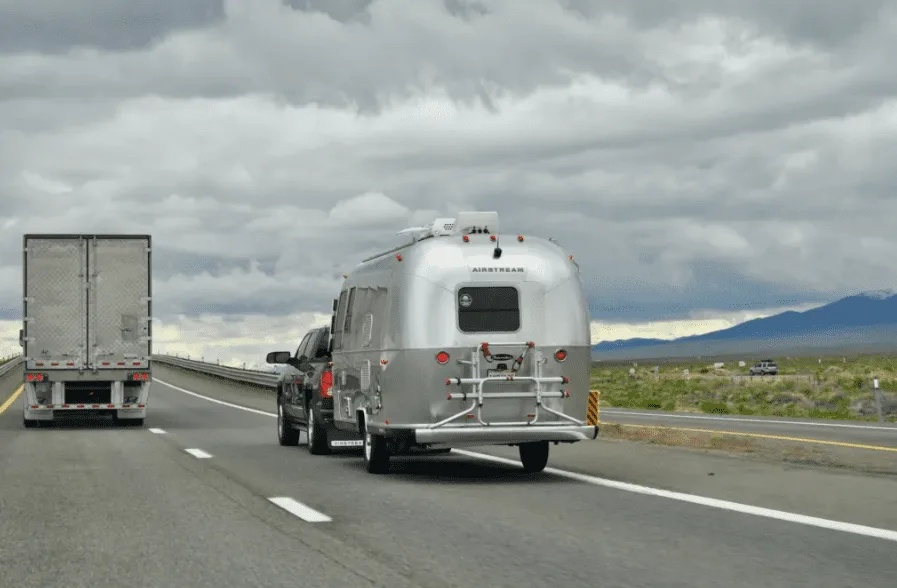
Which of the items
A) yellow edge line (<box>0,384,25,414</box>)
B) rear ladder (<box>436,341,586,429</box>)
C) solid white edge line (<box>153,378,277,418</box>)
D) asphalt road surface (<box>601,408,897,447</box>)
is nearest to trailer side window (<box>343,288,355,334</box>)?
rear ladder (<box>436,341,586,429</box>)

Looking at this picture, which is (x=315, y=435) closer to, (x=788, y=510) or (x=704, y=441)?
(x=704, y=441)

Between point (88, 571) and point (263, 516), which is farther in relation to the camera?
point (263, 516)

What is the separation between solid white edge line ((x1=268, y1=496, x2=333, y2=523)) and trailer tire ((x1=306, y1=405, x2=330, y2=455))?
614cm

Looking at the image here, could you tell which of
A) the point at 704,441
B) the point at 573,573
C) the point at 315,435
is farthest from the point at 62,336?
the point at 573,573

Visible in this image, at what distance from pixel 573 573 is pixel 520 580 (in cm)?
40

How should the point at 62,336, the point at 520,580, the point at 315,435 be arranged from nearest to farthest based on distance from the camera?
the point at 520,580, the point at 315,435, the point at 62,336

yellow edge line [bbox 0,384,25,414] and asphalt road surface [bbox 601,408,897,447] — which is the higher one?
yellow edge line [bbox 0,384,25,414]

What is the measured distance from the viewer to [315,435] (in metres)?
19.0

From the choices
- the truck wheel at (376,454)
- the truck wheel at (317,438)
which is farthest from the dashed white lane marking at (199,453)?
the truck wheel at (376,454)

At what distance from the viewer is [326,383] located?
18688mm

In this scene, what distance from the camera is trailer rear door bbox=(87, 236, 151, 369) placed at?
26891mm

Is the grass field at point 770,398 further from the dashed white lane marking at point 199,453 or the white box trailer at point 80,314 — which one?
the dashed white lane marking at point 199,453

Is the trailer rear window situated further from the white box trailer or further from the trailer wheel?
the white box trailer

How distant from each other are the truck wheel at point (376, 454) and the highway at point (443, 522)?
13 centimetres
